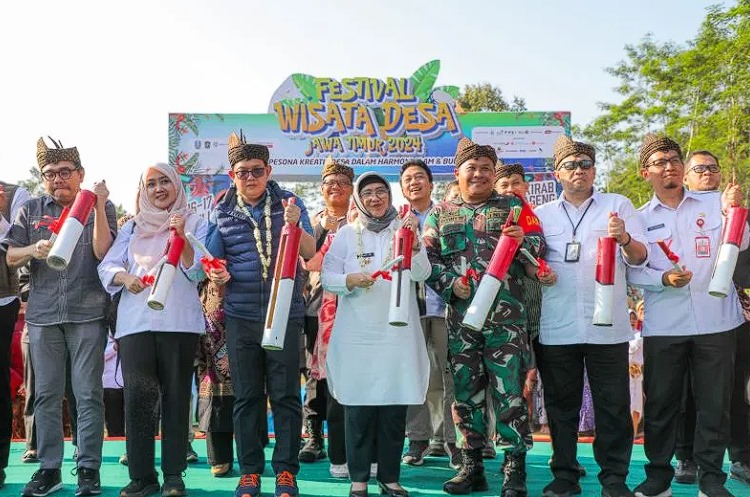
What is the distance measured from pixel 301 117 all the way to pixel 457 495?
1058cm

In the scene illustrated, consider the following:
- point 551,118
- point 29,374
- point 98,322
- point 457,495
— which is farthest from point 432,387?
point 551,118

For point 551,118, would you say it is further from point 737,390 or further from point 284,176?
point 737,390

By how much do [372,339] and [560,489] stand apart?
50.8 inches

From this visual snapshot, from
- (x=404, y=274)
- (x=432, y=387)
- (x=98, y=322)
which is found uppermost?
(x=404, y=274)

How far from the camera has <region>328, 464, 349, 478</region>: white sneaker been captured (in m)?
4.75

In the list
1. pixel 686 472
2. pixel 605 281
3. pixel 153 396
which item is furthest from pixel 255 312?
pixel 686 472

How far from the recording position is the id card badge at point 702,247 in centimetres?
414

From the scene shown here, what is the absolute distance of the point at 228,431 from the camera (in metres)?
4.78

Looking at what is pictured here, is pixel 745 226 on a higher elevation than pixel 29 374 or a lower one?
higher

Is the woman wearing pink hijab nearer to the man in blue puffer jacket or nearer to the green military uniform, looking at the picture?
the man in blue puffer jacket

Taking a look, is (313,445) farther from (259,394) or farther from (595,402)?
(595,402)

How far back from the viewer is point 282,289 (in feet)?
12.6

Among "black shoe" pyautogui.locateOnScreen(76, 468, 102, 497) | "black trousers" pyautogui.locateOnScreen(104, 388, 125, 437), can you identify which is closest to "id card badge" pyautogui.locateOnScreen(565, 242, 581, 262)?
"black shoe" pyautogui.locateOnScreen(76, 468, 102, 497)

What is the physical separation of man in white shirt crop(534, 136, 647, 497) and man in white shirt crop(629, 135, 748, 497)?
16 cm
